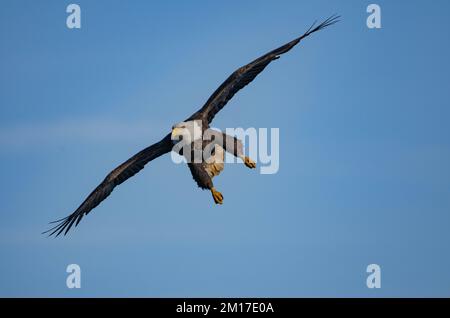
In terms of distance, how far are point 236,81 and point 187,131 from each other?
1.23m

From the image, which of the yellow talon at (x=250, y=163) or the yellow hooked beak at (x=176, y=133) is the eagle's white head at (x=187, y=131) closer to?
the yellow hooked beak at (x=176, y=133)

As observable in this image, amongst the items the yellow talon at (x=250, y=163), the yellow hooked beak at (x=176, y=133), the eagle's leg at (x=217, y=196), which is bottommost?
the eagle's leg at (x=217, y=196)

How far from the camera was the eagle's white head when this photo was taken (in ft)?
54.3

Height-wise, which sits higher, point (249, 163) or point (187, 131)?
point (187, 131)

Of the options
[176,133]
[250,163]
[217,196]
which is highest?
[176,133]

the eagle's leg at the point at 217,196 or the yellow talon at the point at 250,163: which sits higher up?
the yellow talon at the point at 250,163

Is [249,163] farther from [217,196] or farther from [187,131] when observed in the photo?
[187,131]

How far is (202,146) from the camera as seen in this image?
55.0 feet

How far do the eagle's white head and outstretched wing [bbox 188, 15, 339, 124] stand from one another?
0.97 ft

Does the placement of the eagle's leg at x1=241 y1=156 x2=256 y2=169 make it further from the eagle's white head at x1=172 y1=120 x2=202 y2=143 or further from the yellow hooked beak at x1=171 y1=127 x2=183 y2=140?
the yellow hooked beak at x1=171 y1=127 x2=183 y2=140

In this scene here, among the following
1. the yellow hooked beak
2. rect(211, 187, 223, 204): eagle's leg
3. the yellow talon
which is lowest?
rect(211, 187, 223, 204): eagle's leg

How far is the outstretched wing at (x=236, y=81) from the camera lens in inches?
674

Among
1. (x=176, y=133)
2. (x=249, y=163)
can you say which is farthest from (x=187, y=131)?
(x=249, y=163)
